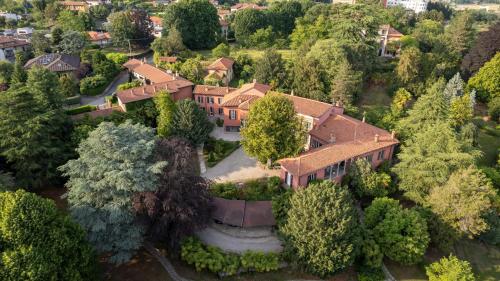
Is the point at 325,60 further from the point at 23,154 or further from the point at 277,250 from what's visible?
the point at 23,154

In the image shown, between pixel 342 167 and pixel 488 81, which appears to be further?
pixel 488 81

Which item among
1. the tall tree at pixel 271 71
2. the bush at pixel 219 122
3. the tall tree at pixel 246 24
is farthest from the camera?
the tall tree at pixel 246 24

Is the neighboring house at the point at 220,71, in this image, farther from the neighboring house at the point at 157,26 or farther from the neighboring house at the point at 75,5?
the neighboring house at the point at 75,5

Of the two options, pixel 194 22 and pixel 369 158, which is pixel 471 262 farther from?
pixel 194 22

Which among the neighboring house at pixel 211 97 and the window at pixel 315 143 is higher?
the neighboring house at pixel 211 97

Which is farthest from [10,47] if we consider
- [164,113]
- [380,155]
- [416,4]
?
[416,4]

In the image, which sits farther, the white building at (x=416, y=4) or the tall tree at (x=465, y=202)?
the white building at (x=416, y=4)

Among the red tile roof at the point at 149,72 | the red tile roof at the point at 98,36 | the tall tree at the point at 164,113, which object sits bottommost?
the tall tree at the point at 164,113

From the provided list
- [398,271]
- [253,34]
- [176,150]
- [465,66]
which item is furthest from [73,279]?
[253,34]

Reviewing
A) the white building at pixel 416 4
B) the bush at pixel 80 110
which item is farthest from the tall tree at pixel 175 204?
the white building at pixel 416 4
